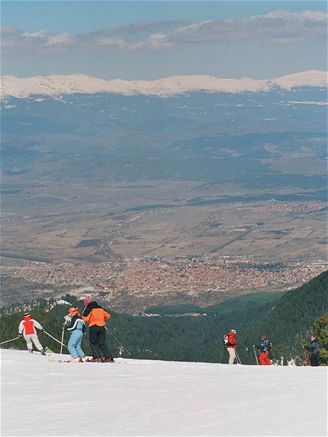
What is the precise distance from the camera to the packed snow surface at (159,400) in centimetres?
2127

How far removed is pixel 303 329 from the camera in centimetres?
11862

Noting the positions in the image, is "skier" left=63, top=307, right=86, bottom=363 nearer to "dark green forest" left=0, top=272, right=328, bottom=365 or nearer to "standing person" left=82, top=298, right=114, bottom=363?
"standing person" left=82, top=298, right=114, bottom=363

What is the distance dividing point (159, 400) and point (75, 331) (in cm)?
859

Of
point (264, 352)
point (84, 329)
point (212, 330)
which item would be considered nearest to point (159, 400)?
point (84, 329)

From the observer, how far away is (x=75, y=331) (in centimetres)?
3256

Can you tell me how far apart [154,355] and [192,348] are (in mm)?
8377

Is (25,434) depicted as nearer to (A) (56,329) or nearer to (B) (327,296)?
(A) (56,329)

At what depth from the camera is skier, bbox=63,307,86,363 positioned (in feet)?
107

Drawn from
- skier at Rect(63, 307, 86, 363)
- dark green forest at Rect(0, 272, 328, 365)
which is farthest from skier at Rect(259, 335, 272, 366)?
dark green forest at Rect(0, 272, 328, 365)

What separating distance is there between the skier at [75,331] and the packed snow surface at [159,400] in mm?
1302

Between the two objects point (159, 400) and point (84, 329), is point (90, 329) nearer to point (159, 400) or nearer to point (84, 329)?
point (84, 329)

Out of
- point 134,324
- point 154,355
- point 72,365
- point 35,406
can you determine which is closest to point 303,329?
point 154,355

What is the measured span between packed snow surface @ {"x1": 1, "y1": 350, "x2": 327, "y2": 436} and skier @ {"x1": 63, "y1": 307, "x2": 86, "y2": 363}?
4.27 ft

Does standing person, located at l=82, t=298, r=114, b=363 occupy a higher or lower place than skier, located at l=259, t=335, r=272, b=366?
higher
